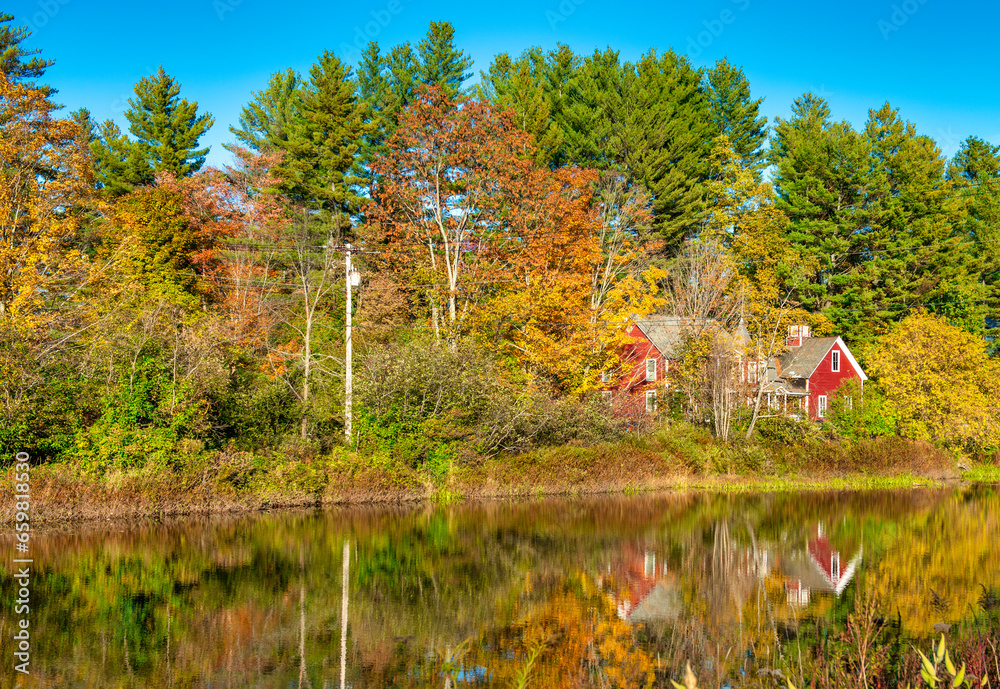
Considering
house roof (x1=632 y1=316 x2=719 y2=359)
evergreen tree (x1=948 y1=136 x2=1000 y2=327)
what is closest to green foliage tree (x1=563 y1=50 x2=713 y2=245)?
house roof (x1=632 y1=316 x2=719 y2=359)

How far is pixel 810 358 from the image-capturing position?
2055 inches

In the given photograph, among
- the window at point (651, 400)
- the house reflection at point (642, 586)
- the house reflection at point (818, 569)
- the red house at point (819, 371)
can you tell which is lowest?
the house reflection at point (818, 569)

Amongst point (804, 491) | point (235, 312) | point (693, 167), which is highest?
point (693, 167)

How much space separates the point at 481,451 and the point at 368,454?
163 inches

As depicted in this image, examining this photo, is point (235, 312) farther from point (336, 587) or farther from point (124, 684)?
point (124, 684)

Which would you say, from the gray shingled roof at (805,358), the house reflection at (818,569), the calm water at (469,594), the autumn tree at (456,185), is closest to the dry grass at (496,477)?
the calm water at (469,594)

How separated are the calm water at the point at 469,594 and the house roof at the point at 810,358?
1097 inches

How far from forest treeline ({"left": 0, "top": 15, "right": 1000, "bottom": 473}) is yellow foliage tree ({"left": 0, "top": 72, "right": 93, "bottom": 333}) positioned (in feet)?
0.37

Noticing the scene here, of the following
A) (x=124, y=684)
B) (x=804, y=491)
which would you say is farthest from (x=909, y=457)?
(x=124, y=684)

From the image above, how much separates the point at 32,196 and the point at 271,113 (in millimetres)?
28993

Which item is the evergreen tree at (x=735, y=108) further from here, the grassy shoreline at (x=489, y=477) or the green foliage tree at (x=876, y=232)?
the grassy shoreline at (x=489, y=477)

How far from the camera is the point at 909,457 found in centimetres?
3653

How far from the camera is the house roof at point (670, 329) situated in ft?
125

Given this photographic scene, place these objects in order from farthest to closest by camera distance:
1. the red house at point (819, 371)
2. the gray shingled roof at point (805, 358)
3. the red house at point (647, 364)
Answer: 1. the red house at point (819, 371)
2. the gray shingled roof at point (805, 358)
3. the red house at point (647, 364)
